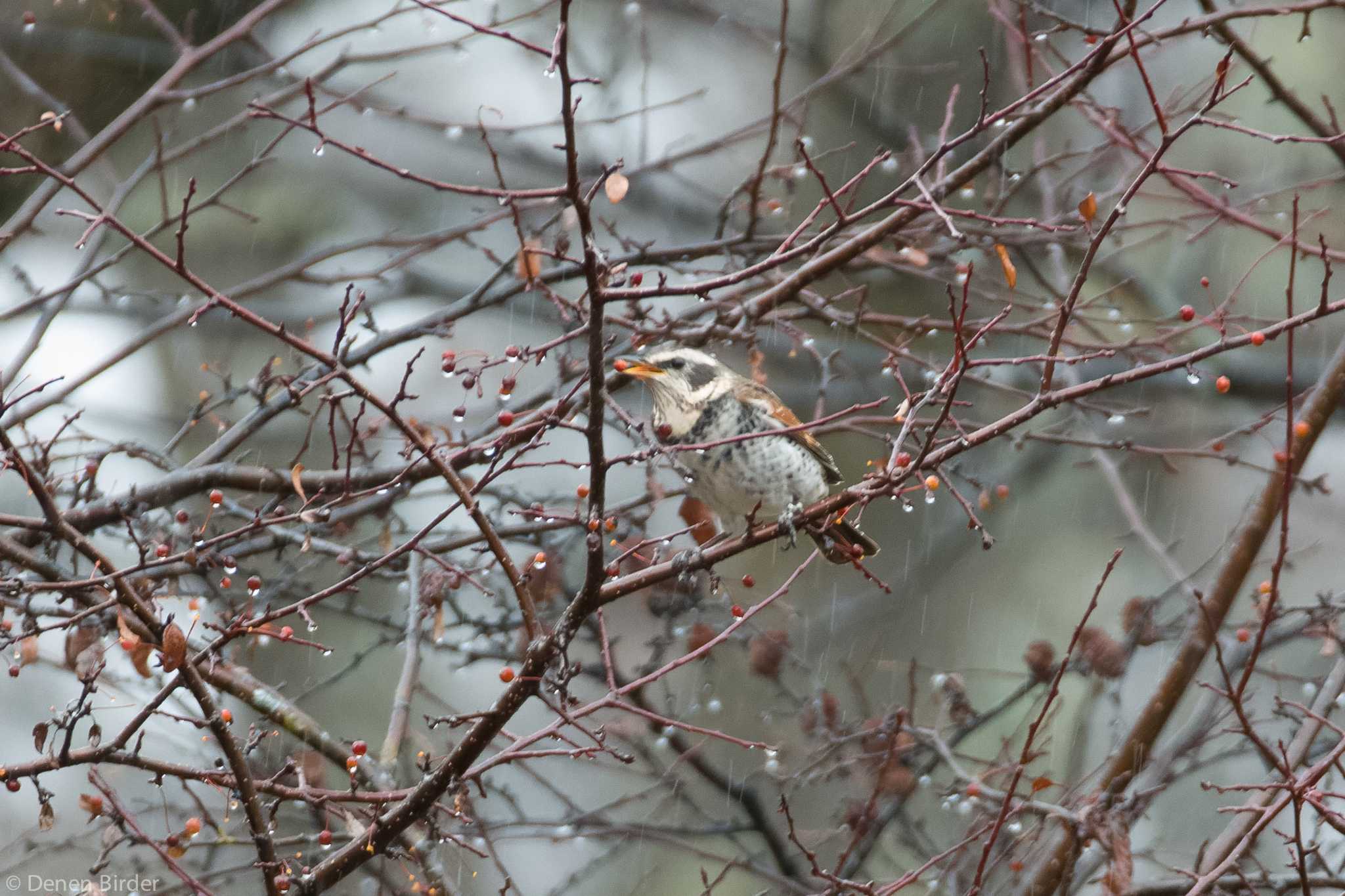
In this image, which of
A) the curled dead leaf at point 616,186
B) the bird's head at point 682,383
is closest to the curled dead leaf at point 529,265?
the bird's head at point 682,383

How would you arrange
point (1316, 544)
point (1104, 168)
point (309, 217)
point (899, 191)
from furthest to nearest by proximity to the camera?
point (309, 217), point (1104, 168), point (1316, 544), point (899, 191)

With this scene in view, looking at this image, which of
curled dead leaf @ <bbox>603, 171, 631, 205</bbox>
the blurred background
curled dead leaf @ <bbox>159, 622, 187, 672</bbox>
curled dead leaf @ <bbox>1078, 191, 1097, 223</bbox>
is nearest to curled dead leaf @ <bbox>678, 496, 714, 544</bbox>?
the blurred background

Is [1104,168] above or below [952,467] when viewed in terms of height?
above

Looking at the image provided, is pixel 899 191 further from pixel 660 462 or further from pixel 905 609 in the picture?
pixel 905 609

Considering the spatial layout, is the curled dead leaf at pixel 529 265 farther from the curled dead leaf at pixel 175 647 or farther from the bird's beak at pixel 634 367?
the curled dead leaf at pixel 175 647

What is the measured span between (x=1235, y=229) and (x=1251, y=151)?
0.71 m

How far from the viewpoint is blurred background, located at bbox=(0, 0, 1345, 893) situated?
615 centimetres

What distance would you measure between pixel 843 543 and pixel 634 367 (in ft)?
3.13

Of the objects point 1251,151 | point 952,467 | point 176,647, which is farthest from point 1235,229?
point 176,647

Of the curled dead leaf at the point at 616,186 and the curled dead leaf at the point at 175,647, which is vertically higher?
the curled dead leaf at the point at 616,186

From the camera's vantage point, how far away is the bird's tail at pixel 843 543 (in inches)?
112

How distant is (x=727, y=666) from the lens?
27.4 ft

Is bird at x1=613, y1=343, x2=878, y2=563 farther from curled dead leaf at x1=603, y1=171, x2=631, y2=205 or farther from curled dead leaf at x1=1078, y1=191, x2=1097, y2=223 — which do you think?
curled dead leaf at x1=1078, y1=191, x2=1097, y2=223

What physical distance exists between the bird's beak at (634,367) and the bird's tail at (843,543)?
2.32 feet
